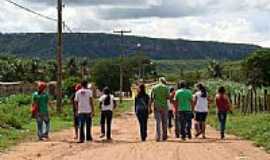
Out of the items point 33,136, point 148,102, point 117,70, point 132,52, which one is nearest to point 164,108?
point 148,102

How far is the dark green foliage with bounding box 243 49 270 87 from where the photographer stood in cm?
7756

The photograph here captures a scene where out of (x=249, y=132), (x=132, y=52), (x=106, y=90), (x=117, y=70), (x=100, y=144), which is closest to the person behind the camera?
(x=100, y=144)

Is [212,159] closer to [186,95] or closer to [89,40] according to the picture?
[186,95]

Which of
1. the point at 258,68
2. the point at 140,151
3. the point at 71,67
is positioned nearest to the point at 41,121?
the point at 140,151

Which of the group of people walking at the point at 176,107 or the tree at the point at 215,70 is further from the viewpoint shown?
the tree at the point at 215,70

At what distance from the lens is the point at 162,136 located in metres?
21.6

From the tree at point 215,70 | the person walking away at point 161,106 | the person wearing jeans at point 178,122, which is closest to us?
the person walking away at point 161,106

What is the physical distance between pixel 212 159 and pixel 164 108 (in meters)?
5.64

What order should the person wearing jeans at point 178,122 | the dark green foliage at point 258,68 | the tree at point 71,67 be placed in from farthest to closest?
1. the tree at point 71,67
2. the dark green foliage at point 258,68
3. the person wearing jeans at point 178,122

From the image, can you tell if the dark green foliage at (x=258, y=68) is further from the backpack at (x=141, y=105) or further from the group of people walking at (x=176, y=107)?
the backpack at (x=141, y=105)

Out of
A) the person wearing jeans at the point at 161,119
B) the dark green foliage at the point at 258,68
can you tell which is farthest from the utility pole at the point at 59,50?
the dark green foliage at the point at 258,68

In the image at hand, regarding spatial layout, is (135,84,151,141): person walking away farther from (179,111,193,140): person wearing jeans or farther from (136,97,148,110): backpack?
(179,111,193,140): person wearing jeans

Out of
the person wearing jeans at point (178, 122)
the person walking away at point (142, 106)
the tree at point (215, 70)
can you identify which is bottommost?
the person wearing jeans at point (178, 122)

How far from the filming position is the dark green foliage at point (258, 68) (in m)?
77.6
